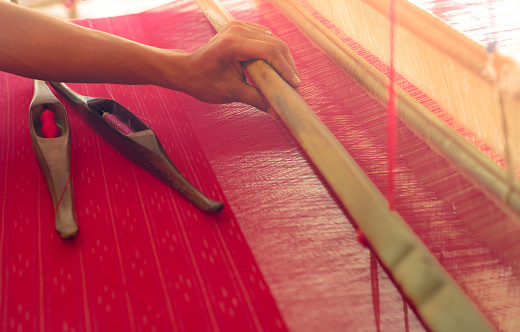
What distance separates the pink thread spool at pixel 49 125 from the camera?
878mm

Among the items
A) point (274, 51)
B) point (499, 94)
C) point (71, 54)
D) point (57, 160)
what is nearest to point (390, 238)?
point (499, 94)

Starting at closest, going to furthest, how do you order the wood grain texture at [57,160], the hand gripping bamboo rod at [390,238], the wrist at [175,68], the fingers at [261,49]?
the hand gripping bamboo rod at [390,238] < the wood grain texture at [57,160] < the fingers at [261,49] < the wrist at [175,68]

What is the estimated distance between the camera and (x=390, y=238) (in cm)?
52

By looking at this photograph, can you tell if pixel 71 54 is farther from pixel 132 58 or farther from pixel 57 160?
A: pixel 57 160

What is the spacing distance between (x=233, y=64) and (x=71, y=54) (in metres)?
0.32

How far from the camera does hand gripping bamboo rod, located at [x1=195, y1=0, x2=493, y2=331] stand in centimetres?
47

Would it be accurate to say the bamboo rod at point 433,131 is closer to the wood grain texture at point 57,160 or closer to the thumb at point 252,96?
the thumb at point 252,96

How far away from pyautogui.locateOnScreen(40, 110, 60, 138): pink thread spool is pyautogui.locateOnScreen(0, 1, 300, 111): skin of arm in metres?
0.08

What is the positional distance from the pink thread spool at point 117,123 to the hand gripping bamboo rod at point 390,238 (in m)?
0.33

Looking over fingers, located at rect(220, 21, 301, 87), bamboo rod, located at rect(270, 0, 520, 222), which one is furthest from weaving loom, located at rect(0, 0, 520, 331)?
fingers, located at rect(220, 21, 301, 87)

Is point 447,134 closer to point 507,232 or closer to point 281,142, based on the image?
point 507,232

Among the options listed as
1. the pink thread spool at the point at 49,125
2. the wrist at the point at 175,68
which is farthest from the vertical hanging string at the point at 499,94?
the pink thread spool at the point at 49,125

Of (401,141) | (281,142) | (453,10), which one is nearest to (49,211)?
(281,142)

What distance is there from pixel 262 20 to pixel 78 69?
23.9 inches
